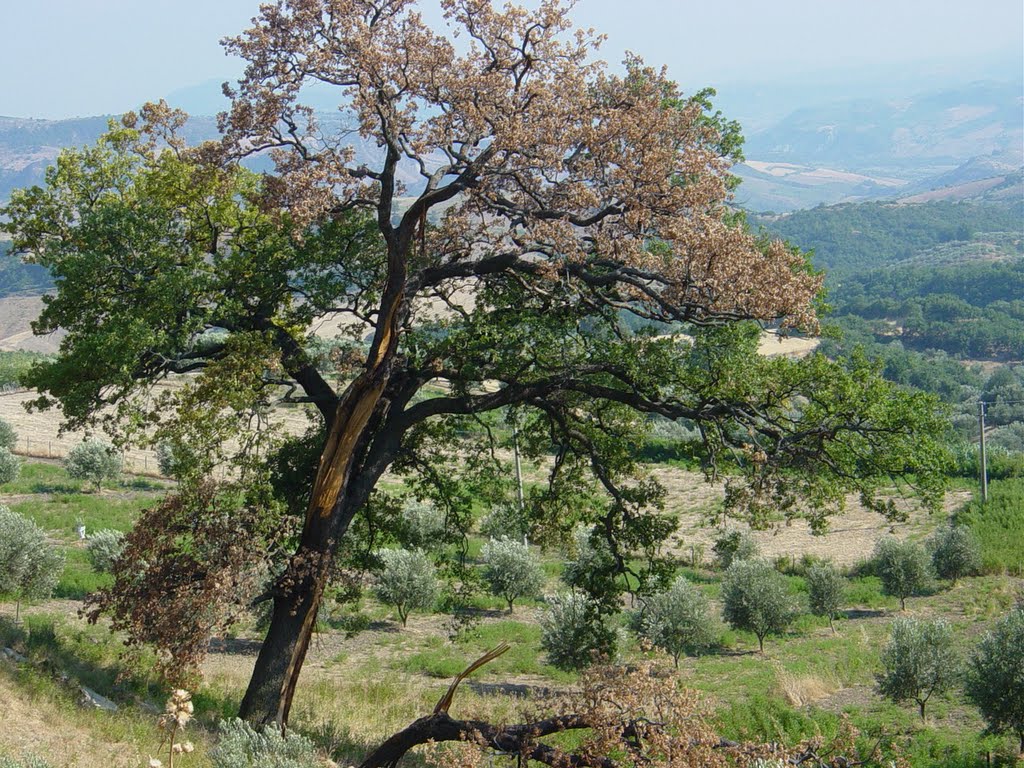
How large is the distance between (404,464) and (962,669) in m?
9.65

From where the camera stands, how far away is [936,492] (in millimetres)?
10719

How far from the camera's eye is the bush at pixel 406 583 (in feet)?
81.7

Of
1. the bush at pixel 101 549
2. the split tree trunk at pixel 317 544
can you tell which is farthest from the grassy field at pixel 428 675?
the split tree trunk at pixel 317 544

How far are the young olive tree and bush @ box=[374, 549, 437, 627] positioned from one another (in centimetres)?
1246

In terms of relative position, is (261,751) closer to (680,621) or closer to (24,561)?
(24,561)

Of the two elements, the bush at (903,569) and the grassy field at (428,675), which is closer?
the grassy field at (428,675)

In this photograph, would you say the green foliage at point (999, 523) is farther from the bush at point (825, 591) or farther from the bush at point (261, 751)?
the bush at point (261, 751)

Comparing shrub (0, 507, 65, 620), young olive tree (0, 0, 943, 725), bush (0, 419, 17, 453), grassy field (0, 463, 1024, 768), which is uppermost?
young olive tree (0, 0, 943, 725)

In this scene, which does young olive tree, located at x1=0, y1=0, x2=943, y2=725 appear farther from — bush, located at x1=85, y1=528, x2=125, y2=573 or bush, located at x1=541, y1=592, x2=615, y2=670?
bush, located at x1=85, y1=528, x2=125, y2=573

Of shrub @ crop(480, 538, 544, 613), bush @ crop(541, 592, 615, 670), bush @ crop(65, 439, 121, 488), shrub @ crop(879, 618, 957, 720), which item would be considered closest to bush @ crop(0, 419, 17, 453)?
bush @ crop(65, 439, 121, 488)

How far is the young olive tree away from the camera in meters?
10.7

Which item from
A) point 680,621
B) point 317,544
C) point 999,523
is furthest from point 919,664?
point 999,523

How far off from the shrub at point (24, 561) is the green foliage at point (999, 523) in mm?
25798

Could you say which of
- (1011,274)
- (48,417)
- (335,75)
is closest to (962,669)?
(335,75)
